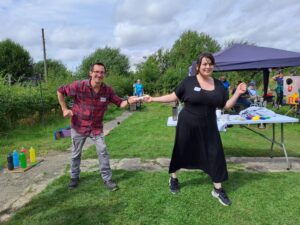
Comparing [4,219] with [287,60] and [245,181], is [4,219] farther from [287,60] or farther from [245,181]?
[287,60]

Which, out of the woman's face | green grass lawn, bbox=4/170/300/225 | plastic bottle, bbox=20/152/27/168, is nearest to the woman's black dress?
the woman's face

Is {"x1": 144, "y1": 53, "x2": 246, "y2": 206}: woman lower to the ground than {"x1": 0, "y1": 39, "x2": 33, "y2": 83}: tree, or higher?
lower

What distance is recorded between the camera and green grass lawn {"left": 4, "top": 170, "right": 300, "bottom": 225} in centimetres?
357

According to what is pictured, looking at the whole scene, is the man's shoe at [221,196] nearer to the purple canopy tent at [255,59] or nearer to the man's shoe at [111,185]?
the man's shoe at [111,185]

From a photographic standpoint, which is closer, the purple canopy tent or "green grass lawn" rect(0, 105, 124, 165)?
"green grass lawn" rect(0, 105, 124, 165)

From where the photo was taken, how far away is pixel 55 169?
5754mm

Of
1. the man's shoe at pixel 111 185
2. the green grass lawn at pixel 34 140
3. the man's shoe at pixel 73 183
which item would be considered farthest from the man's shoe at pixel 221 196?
the green grass lawn at pixel 34 140

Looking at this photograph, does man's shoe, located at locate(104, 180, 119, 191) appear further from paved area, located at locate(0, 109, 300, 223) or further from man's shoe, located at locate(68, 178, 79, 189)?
paved area, located at locate(0, 109, 300, 223)

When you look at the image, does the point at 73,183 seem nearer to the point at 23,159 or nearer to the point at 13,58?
the point at 23,159

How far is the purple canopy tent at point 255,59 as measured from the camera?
880cm

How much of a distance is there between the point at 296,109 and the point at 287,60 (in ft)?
15.0

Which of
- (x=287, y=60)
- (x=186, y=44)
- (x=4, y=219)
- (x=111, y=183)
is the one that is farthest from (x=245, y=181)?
(x=186, y=44)

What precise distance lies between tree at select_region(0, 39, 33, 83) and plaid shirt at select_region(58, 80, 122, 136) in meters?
37.7

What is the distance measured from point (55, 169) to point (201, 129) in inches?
122
